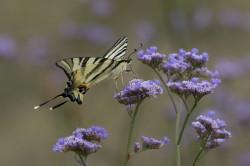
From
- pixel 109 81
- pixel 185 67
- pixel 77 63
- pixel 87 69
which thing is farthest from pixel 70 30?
pixel 185 67

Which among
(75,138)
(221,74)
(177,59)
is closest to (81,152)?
(75,138)

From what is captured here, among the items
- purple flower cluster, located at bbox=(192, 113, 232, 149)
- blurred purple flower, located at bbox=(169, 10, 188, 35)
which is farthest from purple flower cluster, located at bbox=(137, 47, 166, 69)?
blurred purple flower, located at bbox=(169, 10, 188, 35)

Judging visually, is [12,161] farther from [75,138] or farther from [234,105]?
[75,138]

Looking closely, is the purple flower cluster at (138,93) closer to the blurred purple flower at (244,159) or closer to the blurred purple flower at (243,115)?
the blurred purple flower at (243,115)

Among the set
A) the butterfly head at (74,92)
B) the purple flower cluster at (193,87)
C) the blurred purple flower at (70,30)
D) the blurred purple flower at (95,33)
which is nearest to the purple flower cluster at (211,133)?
the purple flower cluster at (193,87)

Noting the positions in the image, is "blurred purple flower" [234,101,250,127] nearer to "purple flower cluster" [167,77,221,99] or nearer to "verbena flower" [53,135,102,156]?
"purple flower cluster" [167,77,221,99]

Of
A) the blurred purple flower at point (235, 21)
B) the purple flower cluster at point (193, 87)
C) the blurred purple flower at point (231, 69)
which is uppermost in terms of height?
the blurred purple flower at point (235, 21)

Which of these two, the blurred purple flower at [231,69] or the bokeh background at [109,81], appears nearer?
the bokeh background at [109,81]
